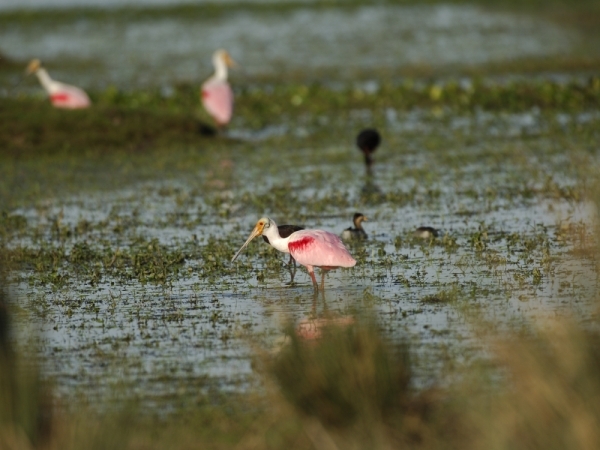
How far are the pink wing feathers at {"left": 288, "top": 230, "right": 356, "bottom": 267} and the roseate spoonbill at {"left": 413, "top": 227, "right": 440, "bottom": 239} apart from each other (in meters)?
1.90

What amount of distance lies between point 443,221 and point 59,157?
7068 millimetres

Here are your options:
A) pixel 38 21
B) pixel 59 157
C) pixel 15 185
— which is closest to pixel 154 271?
pixel 15 185

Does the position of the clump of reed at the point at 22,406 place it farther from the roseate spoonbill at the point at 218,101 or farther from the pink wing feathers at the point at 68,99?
the pink wing feathers at the point at 68,99

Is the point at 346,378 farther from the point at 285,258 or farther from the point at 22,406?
the point at 285,258

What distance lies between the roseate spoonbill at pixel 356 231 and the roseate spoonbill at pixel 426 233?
0.46 m

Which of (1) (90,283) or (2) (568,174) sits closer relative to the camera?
(1) (90,283)

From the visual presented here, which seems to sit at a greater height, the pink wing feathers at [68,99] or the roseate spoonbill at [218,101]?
the pink wing feathers at [68,99]

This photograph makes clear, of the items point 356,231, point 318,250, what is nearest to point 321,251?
point 318,250

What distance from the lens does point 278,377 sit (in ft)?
18.3

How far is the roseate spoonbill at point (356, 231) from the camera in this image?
10633 mm

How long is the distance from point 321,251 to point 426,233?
7.04 ft

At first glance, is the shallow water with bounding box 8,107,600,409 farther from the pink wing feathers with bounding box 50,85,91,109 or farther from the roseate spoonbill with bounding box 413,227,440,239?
the pink wing feathers with bounding box 50,85,91,109

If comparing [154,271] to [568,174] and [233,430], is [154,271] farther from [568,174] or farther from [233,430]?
[568,174]

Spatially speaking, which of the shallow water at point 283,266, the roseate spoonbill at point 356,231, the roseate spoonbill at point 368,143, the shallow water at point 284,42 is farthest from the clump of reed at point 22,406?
the shallow water at point 284,42
